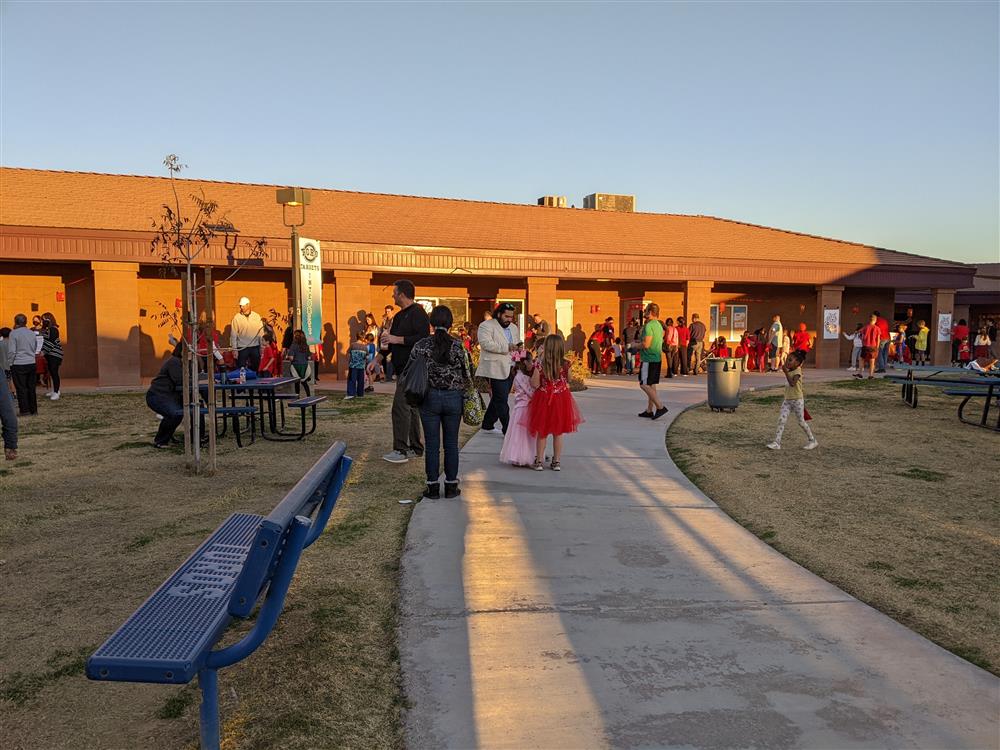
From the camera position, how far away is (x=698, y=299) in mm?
24266

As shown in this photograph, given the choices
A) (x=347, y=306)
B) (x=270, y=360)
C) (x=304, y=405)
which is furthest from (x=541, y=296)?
(x=304, y=405)

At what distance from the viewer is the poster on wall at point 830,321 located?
25.7 meters

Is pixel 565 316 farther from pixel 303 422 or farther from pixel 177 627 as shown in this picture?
pixel 177 627

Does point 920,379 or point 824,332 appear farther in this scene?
point 824,332

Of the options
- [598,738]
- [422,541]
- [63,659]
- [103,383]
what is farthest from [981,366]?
[103,383]

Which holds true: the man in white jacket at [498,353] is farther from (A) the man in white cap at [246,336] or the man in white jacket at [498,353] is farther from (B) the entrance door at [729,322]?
(B) the entrance door at [729,322]

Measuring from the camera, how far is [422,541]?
203 inches

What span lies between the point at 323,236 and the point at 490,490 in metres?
15.8

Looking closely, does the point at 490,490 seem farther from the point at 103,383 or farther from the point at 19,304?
the point at 19,304

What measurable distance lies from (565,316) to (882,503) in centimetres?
1818

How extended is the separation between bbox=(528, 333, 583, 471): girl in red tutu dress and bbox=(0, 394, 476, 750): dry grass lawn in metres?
1.36

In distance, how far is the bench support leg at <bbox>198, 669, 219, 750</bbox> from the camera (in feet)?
8.40

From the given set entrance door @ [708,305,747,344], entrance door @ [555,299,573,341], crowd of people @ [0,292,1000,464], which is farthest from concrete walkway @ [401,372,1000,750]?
entrance door @ [708,305,747,344]

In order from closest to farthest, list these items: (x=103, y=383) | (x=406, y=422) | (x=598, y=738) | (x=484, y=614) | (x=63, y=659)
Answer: (x=598, y=738)
(x=63, y=659)
(x=484, y=614)
(x=406, y=422)
(x=103, y=383)
